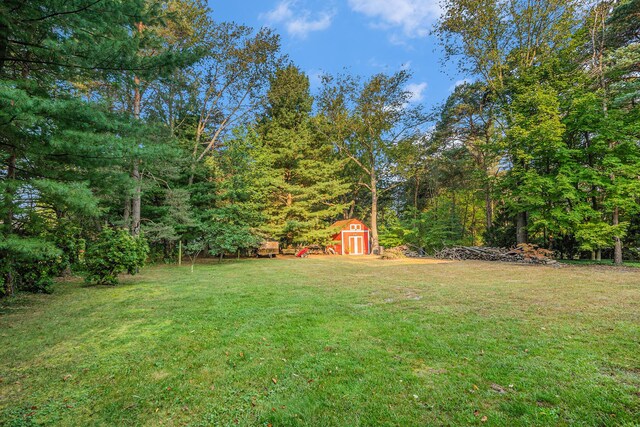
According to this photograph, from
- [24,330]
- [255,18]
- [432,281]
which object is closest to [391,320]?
[432,281]

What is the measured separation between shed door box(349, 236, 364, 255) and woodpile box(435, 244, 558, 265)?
300 inches

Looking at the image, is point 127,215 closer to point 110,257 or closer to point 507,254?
point 110,257

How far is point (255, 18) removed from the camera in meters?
17.8

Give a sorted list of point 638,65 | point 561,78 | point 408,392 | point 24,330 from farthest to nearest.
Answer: point 561,78, point 638,65, point 24,330, point 408,392

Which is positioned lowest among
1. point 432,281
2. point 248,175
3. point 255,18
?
point 432,281

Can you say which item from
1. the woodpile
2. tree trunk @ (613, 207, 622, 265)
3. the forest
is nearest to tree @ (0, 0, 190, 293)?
the forest

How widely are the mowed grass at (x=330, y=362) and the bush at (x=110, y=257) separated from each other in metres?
2.24

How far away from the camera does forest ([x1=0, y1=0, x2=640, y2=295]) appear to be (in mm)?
5254

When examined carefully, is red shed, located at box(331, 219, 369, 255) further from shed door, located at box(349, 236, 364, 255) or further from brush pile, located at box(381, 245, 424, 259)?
brush pile, located at box(381, 245, 424, 259)

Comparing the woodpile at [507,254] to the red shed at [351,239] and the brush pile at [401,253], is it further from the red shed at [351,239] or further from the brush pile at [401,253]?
the red shed at [351,239]

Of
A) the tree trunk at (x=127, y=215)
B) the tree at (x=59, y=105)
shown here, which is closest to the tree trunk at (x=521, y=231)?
the tree at (x=59, y=105)

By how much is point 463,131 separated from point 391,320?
68.3ft

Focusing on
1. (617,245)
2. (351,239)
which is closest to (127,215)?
(351,239)

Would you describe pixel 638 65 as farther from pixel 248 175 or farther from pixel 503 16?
pixel 248 175
